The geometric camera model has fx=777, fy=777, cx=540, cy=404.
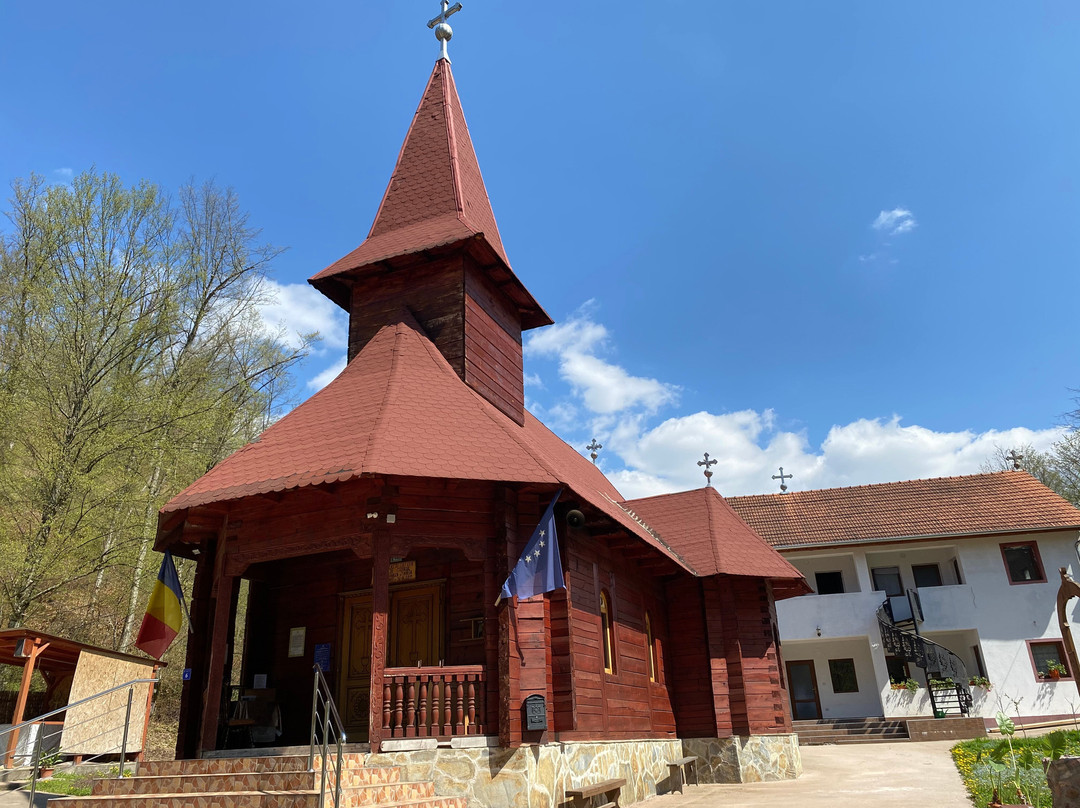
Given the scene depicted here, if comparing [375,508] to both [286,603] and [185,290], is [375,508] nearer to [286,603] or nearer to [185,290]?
[286,603]

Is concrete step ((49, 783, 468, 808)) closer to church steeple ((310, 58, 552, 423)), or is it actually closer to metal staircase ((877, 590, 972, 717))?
church steeple ((310, 58, 552, 423))

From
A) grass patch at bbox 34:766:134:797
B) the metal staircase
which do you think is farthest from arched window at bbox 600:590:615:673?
the metal staircase

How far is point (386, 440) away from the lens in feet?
30.6

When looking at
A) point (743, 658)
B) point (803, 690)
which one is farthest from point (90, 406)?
point (803, 690)

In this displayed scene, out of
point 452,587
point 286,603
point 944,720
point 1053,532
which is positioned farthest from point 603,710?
point 1053,532

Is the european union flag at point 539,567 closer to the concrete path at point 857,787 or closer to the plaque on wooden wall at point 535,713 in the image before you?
the plaque on wooden wall at point 535,713

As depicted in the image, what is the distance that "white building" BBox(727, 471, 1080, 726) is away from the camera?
22516 mm

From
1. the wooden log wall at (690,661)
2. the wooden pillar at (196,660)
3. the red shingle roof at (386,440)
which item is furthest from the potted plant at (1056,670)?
the wooden pillar at (196,660)

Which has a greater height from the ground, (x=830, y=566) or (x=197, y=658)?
(x=830, y=566)

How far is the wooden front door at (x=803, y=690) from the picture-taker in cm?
2434

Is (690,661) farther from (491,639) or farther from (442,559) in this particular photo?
(491,639)

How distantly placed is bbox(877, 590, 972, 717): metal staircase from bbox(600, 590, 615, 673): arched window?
14016 mm

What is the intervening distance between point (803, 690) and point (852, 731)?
3.55 metres

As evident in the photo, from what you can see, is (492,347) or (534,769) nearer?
(534,769)
